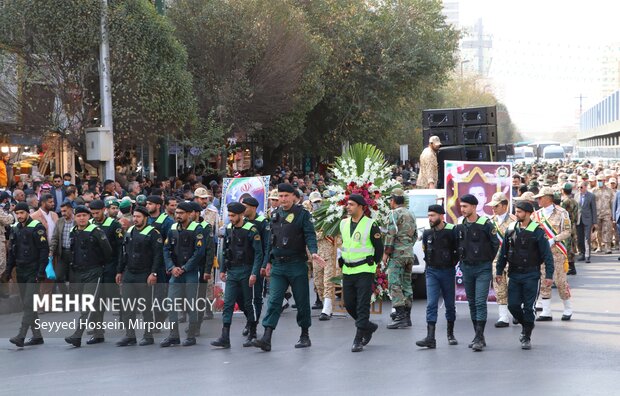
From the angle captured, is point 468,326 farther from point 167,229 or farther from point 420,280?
point 167,229

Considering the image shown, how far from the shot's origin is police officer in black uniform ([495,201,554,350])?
1150 centimetres

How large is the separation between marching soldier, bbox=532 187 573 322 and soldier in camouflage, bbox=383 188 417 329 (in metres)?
1.77

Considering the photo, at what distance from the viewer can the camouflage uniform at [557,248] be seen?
45.0 feet

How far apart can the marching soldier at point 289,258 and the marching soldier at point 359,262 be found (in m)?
0.45

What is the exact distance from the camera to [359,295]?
1161 cm

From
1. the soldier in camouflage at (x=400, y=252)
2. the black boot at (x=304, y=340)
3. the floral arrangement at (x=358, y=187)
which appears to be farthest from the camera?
the floral arrangement at (x=358, y=187)

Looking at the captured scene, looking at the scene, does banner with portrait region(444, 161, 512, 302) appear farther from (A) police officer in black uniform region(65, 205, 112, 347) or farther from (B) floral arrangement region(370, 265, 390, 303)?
(A) police officer in black uniform region(65, 205, 112, 347)

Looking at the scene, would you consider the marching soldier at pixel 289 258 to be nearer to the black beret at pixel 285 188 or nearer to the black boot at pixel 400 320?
the black beret at pixel 285 188

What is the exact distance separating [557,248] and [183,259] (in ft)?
17.2

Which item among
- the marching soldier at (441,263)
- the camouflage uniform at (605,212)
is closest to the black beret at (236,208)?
the marching soldier at (441,263)

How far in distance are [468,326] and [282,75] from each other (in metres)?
18.5

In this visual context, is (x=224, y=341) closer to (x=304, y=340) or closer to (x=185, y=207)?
(x=304, y=340)

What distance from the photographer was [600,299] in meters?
15.9

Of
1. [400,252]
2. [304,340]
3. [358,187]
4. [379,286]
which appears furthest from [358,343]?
[358,187]
